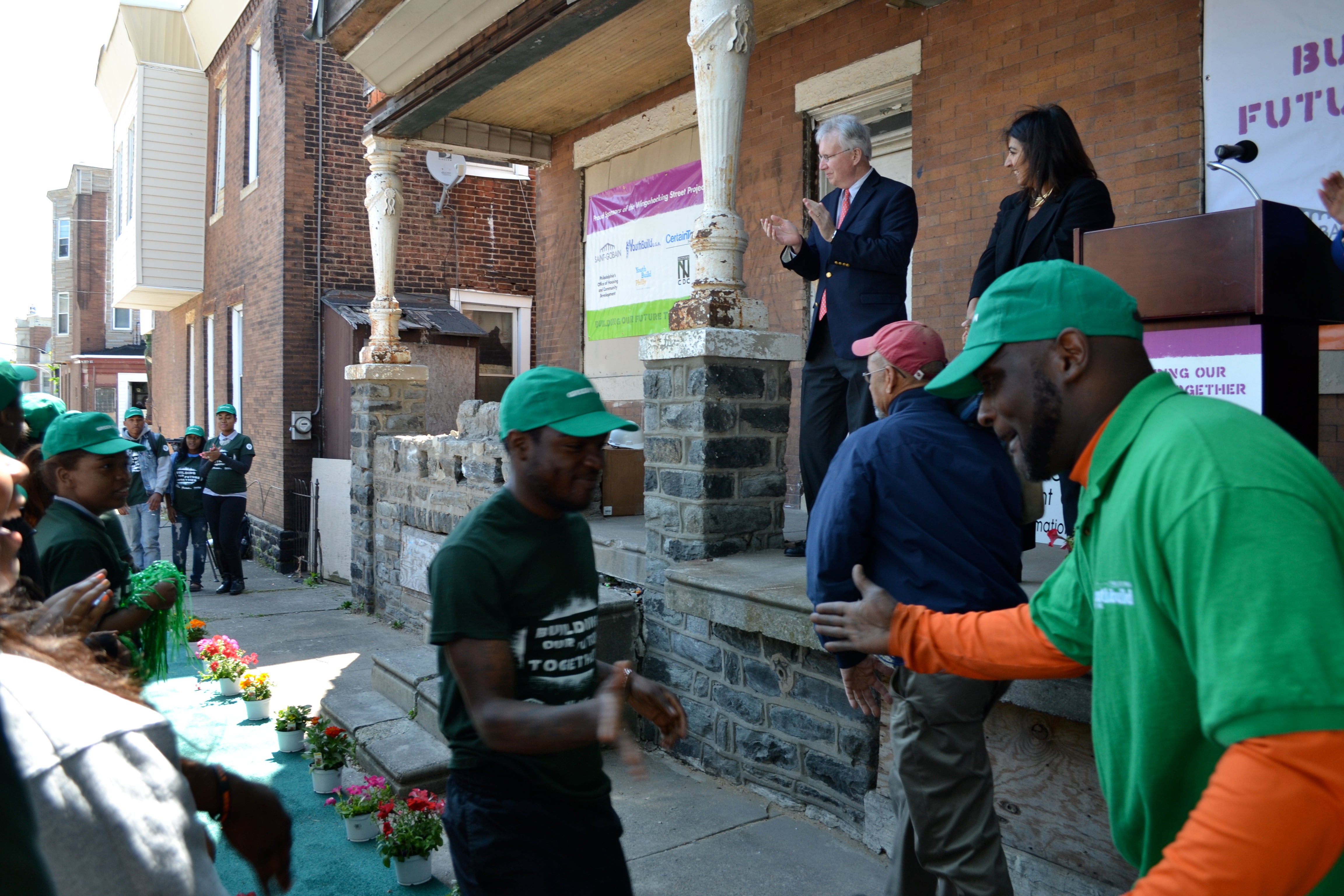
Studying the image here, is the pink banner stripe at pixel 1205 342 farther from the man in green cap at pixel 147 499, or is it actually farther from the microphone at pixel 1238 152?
the man in green cap at pixel 147 499

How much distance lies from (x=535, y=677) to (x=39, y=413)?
3.73 metres

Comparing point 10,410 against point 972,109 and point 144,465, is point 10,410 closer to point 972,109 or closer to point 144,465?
point 972,109

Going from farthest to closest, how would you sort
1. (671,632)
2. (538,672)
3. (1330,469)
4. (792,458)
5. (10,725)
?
(792,458) → (671,632) → (1330,469) → (538,672) → (10,725)

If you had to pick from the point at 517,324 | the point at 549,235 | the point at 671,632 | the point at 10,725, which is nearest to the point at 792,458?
the point at 671,632

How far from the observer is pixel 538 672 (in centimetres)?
224

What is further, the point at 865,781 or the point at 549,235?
the point at 549,235

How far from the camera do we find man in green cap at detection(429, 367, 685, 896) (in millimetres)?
2064

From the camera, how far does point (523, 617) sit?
7.20 ft

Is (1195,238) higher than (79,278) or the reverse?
the reverse

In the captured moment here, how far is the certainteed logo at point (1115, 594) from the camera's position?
137 cm

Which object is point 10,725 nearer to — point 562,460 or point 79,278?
point 562,460

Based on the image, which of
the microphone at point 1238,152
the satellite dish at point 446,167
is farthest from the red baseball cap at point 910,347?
the satellite dish at point 446,167

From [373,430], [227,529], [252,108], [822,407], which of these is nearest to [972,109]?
[822,407]

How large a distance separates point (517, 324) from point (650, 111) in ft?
23.0
